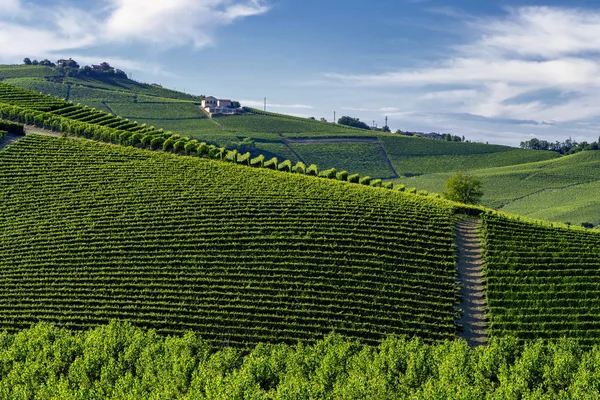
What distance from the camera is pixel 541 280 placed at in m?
50.3

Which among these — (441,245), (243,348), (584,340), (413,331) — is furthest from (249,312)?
(584,340)

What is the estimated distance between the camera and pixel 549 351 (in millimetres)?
41969

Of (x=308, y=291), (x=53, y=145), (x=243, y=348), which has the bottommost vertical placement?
(x=243, y=348)

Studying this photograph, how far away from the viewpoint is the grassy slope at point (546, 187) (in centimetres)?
10931

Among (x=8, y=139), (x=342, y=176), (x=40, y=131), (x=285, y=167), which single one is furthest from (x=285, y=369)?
(x=40, y=131)

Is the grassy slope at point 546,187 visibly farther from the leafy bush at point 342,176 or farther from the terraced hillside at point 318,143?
the leafy bush at point 342,176

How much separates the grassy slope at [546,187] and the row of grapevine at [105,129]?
50563mm

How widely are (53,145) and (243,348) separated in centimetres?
4547

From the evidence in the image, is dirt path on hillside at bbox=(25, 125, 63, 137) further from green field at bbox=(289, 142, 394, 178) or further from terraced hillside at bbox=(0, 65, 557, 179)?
green field at bbox=(289, 142, 394, 178)

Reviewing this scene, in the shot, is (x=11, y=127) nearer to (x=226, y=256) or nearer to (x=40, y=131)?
(x=40, y=131)

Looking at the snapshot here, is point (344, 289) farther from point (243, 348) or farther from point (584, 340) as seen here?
point (584, 340)

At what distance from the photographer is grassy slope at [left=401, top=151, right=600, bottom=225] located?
109312mm

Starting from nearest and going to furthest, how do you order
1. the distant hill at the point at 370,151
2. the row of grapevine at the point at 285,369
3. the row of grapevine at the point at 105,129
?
the row of grapevine at the point at 285,369
the row of grapevine at the point at 105,129
the distant hill at the point at 370,151

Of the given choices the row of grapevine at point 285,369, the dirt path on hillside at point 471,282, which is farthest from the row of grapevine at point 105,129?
the row of grapevine at point 285,369
